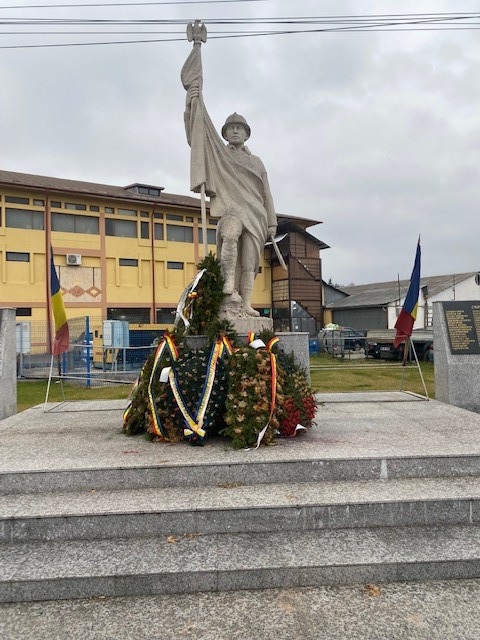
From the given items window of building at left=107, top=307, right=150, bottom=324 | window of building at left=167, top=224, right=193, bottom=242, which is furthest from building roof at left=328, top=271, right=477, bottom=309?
window of building at left=107, top=307, right=150, bottom=324

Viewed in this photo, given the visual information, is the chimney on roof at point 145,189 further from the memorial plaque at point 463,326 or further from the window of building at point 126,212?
the memorial plaque at point 463,326

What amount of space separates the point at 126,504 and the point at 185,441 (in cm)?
128

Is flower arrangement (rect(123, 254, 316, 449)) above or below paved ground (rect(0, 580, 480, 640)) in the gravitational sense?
above

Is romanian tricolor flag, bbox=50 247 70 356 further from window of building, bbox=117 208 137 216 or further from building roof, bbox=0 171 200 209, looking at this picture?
window of building, bbox=117 208 137 216

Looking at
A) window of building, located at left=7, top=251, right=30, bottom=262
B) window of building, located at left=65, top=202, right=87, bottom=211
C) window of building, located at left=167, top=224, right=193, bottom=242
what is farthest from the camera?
window of building, located at left=167, top=224, right=193, bottom=242

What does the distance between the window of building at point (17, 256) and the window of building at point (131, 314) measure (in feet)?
17.2

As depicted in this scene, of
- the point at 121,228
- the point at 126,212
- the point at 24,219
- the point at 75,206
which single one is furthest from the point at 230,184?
the point at 126,212

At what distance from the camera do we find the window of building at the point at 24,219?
83.8 feet

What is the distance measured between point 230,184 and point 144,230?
78.8ft

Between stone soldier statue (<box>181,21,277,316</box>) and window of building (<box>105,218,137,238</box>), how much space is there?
912 inches

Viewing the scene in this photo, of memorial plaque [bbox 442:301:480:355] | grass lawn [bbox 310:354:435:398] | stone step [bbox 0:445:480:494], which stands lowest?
grass lawn [bbox 310:354:435:398]

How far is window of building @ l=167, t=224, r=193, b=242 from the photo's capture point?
99.8ft

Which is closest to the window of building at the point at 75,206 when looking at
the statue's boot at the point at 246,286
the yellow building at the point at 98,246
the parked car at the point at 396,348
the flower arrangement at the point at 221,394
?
the yellow building at the point at 98,246

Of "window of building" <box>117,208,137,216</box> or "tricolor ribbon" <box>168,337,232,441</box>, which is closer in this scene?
"tricolor ribbon" <box>168,337,232,441</box>
